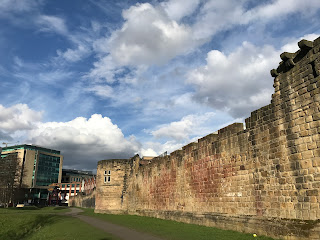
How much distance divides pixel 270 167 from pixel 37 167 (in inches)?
4056

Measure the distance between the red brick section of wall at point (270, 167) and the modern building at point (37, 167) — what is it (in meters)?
92.5

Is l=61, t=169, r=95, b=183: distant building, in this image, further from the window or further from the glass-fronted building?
the window

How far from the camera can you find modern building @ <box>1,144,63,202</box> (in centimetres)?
9625

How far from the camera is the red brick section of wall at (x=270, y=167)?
28.2ft

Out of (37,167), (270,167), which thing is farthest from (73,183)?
(270,167)

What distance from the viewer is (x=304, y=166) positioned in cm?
870

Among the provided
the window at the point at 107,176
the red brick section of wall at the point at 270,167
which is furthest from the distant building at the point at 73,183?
the red brick section of wall at the point at 270,167

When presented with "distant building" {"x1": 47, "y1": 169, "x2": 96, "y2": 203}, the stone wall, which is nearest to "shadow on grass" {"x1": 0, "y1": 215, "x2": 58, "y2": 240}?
the stone wall

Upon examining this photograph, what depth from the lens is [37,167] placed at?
9938 cm

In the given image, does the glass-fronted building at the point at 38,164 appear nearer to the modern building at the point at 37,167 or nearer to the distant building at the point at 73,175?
the modern building at the point at 37,167

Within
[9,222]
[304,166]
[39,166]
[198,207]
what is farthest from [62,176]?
[304,166]

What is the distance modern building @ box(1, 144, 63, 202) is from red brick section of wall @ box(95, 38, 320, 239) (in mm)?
92495

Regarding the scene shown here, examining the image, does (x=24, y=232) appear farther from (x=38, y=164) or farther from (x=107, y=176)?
(x=38, y=164)

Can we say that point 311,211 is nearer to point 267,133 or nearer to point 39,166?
point 267,133
